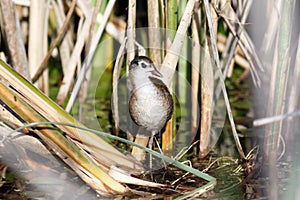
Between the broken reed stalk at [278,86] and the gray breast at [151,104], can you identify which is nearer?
the broken reed stalk at [278,86]

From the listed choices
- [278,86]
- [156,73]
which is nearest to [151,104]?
[156,73]

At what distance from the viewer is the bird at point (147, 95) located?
284 cm

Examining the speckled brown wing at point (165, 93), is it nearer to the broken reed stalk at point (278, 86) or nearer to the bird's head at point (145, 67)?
the bird's head at point (145, 67)

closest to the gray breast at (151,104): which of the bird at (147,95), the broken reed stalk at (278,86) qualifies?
the bird at (147,95)

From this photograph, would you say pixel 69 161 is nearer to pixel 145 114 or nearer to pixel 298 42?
pixel 145 114

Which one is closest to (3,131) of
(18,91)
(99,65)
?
(18,91)

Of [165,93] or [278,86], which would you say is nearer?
[278,86]

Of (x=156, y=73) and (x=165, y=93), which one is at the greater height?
(x=156, y=73)

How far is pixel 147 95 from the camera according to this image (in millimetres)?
2883

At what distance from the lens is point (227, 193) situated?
2852 mm

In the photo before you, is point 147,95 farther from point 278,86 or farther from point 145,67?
point 278,86

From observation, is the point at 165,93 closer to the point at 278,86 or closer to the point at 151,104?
the point at 151,104

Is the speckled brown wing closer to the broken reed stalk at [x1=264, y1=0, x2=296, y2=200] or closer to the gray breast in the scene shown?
the gray breast

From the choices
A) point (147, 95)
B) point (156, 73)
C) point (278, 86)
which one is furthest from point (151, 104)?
point (278, 86)
